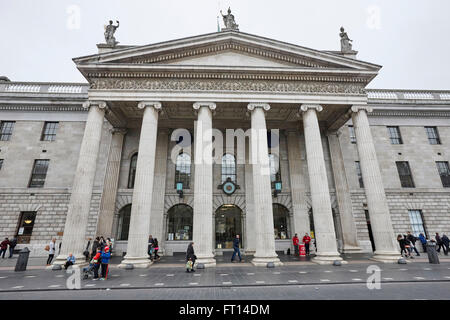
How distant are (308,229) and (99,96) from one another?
19231 millimetres

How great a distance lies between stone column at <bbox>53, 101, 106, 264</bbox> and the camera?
13.5m

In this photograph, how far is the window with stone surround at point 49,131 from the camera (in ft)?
69.8

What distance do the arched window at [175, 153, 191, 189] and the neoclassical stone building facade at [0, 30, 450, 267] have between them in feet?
0.31

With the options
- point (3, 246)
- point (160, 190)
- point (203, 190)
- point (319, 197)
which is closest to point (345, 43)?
point (319, 197)

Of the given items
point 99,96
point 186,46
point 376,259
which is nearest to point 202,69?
point 186,46

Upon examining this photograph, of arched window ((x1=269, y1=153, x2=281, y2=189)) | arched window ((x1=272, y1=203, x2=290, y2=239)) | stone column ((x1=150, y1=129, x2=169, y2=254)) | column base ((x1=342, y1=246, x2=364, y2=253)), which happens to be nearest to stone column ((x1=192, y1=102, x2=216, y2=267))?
stone column ((x1=150, y1=129, x2=169, y2=254))

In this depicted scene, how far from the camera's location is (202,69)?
16125mm

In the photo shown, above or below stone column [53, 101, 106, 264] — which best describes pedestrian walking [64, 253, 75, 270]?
below

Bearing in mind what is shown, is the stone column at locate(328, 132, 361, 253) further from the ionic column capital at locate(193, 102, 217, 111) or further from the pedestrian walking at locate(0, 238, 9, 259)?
A: the pedestrian walking at locate(0, 238, 9, 259)

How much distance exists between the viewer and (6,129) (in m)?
21.2

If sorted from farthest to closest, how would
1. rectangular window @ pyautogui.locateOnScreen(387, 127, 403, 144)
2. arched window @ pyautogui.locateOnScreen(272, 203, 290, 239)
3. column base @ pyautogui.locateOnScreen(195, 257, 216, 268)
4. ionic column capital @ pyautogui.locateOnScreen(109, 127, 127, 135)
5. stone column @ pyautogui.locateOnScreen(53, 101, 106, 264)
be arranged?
rectangular window @ pyautogui.locateOnScreen(387, 127, 403, 144) < ionic column capital @ pyautogui.locateOnScreen(109, 127, 127, 135) < arched window @ pyautogui.locateOnScreen(272, 203, 290, 239) < stone column @ pyautogui.locateOnScreen(53, 101, 106, 264) < column base @ pyautogui.locateOnScreen(195, 257, 216, 268)

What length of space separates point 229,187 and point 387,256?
471 inches
